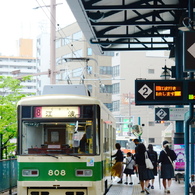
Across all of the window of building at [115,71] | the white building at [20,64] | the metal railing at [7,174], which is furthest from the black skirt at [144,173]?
the white building at [20,64]

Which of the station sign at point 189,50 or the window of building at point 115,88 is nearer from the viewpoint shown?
the station sign at point 189,50

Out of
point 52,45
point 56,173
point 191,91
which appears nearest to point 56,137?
point 56,173

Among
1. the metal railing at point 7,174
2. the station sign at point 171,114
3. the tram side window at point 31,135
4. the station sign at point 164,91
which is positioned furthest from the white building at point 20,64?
the station sign at point 164,91

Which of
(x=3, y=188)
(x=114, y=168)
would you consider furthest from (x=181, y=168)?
(x=3, y=188)

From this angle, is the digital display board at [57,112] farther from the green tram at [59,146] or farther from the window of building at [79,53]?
the window of building at [79,53]

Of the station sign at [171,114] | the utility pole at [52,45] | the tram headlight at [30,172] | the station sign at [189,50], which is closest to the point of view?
the station sign at [189,50]

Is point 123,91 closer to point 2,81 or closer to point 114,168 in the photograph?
point 2,81

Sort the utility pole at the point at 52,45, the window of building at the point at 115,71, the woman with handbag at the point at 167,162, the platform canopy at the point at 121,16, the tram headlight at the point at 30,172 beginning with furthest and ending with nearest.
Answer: the window of building at the point at 115,71, the utility pole at the point at 52,45, the woman with handbag at the point at 167,162, the platform canopy at the point at 121,16, the tram headlight at the point at 30,172

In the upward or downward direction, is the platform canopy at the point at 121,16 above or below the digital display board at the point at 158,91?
above

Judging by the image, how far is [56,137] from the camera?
1252 cm

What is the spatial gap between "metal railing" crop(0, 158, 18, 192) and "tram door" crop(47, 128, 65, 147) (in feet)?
11.9

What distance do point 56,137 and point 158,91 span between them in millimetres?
2851

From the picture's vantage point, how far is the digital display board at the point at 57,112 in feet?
41.0

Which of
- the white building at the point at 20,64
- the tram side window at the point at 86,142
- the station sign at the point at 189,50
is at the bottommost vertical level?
the tram side window at the point at 86,142
